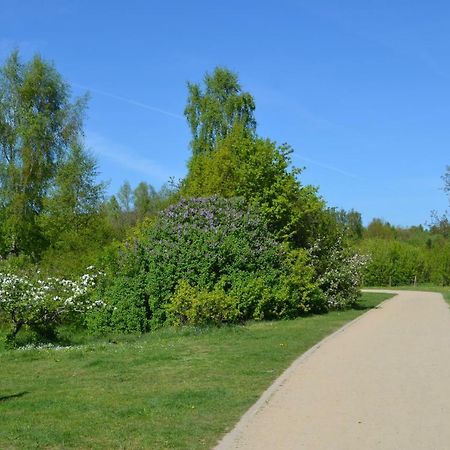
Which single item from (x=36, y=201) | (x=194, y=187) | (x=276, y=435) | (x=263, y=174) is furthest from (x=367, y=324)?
(x=36, y=201)

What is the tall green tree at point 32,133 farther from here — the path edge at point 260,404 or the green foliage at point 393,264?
the green foliage at point 393,264

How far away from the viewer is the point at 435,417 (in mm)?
7387

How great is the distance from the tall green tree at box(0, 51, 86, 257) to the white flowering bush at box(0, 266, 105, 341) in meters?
14.4

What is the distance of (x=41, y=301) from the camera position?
1703 centimetres

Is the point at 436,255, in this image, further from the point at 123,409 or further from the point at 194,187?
the point at 123,409

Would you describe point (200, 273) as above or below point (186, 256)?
below

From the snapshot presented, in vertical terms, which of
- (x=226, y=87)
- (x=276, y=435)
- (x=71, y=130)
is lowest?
(x=276, y=435)

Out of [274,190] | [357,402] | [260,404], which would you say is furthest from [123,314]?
[357,402]

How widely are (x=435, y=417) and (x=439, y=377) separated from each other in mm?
2859

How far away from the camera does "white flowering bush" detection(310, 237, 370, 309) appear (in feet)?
80.5

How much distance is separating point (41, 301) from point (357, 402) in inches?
433

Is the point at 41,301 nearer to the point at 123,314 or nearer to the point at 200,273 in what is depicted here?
the point at 123,314

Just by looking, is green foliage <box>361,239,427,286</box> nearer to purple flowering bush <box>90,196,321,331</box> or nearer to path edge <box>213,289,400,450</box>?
purple flowering bush <box>90,196,321,331</box>

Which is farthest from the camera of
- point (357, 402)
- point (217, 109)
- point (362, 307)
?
point (217, 109)
